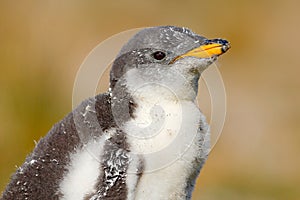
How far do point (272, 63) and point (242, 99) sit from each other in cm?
117

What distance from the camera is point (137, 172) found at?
5598mm

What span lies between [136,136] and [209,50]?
0.60 meters

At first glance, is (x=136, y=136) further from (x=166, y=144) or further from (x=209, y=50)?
(x=209, y=50)

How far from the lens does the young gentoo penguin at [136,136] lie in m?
5.62

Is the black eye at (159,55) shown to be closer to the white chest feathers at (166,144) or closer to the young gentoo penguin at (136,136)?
the young gentoo penguin at (136,136)

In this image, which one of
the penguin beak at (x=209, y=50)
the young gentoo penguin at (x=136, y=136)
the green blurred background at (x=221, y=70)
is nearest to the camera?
the young gentoo penguin at (x=136, y=136)

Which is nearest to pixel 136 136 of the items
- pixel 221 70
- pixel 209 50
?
pixel 209 50

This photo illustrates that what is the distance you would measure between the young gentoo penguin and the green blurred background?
11.9 feet

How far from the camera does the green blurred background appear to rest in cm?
1116

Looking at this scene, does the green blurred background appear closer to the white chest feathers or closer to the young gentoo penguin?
the young gentoo penguin

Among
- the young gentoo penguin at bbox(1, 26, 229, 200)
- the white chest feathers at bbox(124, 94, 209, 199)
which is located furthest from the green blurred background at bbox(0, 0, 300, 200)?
the white chest feathers at bbox(124, 94, 209, 199)

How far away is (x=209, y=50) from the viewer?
19.2ft

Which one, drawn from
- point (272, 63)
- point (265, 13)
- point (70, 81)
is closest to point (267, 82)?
point (272, 63)

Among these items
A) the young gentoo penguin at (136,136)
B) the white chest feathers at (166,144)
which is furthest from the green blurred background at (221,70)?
the white chest feathers at (166,144)
